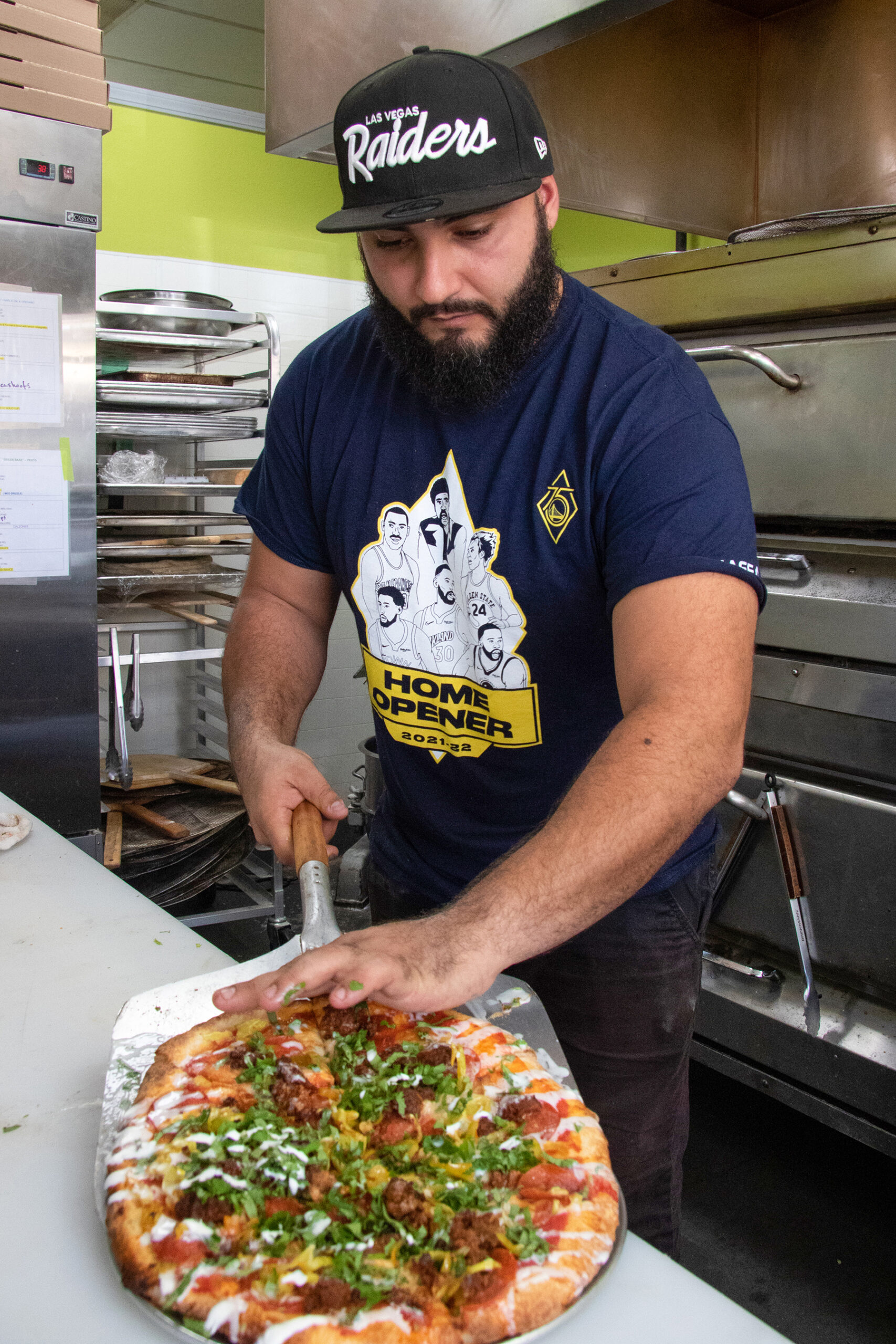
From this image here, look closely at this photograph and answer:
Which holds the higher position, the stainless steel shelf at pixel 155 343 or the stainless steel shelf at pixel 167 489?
the stainless steel shelf at pixel 155 343

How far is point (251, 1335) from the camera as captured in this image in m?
0.70

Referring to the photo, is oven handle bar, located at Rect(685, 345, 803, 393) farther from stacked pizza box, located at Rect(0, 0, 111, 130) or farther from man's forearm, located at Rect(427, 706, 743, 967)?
stacked pizza box, located at Rect(0, 0, 111, 130)

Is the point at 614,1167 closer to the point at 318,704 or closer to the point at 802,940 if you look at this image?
the point at 802,940

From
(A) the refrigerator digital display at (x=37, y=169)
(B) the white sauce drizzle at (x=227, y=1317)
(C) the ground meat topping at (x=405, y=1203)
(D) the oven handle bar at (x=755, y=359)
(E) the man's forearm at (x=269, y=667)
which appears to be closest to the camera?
(B) the white sauce drizzle at (x=227, y=1317)

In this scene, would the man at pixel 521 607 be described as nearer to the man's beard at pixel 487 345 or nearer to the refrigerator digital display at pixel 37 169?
the man's beard at pixel 487 345

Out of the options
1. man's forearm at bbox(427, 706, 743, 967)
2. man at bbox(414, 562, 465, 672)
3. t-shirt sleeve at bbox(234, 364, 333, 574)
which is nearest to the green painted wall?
t-shirt sleeve at bbox(234, 364, 333, 574)

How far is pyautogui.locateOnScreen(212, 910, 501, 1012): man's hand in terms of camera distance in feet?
2.88

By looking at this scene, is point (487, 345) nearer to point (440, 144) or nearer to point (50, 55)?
point (440, 144)

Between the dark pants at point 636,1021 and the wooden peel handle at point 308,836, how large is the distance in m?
0.38

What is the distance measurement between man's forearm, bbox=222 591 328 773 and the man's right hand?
0.44 ft

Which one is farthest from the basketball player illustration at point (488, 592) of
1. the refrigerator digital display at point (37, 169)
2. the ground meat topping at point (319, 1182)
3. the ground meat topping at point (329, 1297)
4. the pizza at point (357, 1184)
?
the refrigerator digital display at point (37, 169)

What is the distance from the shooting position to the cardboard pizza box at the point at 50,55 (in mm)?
2732

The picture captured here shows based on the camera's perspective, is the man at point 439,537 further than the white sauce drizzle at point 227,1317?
Yes

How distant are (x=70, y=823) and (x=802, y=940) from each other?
2.05m
